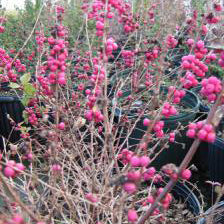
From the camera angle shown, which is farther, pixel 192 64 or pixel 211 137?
pixel 192 64

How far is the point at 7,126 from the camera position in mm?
3588

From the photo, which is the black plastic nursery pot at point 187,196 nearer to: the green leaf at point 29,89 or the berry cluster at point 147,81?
the berry cluster at point 147,81

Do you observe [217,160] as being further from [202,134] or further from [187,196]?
[202,134]

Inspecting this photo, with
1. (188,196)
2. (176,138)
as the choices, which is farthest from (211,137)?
(176,138)

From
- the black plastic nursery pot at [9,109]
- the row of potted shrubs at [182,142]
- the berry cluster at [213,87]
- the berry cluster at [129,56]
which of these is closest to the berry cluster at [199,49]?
the berry cluster at [213,87]

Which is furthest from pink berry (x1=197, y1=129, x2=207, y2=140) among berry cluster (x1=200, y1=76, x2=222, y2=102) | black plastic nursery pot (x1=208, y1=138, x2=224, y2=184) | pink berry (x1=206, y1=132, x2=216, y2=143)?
black plastic nursery pot (x1=208, y1=138, x2=224, y2=184)

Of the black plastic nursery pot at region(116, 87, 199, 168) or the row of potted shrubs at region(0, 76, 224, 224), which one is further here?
the black plastic nursery pot at region(116, 87, 199, 168)

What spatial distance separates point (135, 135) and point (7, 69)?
136 cm

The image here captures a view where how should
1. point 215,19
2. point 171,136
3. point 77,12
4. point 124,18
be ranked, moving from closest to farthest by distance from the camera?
point 215,19 → point 171,136 → point 124,18 → point 77,12

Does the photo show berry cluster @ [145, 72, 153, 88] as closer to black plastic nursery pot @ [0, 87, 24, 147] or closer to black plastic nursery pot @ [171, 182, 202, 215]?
black plastic nursery pot @ [171, 182, 202, 215]

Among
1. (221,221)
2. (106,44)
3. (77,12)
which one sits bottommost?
(221,221)

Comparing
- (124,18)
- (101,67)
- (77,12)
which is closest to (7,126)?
(124,18)

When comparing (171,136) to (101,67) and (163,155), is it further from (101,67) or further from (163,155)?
(163,155)

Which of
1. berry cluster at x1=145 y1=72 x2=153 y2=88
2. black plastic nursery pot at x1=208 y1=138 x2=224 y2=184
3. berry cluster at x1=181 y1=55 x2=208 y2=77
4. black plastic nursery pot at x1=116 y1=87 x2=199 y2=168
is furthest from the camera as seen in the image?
black plastic nursery pot at x1=116 y1=87 x2=199 y2=168
